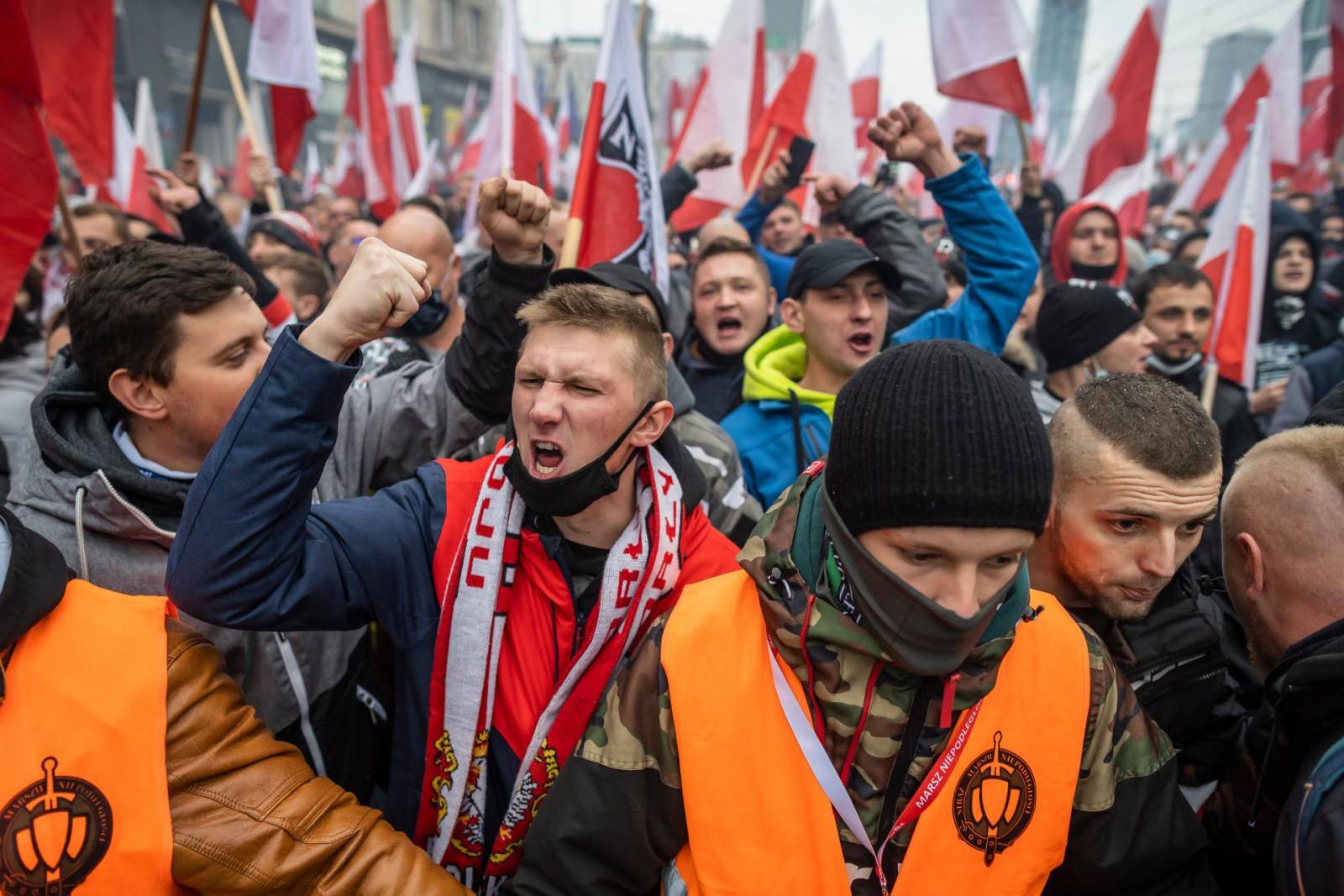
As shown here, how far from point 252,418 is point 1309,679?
192cm

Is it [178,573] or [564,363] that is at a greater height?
[564,363]

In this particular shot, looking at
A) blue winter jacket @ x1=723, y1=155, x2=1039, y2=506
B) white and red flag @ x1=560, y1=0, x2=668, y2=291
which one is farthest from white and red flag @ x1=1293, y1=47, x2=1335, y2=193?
white and red flag @ x1=560, y1=0, x2=668, y2=291

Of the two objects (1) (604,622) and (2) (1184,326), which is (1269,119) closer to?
(2) (1184,326)

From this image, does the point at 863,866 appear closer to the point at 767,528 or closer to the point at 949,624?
the point at 949,624

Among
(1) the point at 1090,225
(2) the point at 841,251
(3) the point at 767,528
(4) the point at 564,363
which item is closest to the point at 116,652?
(4) the point at 564,363

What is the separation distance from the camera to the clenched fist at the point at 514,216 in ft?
6.76

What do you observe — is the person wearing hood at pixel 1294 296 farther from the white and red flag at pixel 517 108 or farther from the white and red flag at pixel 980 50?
the white and red flag at pixel 517 108

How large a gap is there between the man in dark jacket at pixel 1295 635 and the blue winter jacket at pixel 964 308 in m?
1.41

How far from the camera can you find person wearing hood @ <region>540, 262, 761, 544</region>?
8.80 ft

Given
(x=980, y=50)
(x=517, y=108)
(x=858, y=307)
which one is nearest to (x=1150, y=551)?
(x=858, y=307)

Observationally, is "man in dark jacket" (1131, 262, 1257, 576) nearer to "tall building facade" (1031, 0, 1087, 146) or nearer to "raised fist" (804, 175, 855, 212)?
"raised fist" (804, 175, 855, 212)

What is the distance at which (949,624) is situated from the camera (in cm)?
138

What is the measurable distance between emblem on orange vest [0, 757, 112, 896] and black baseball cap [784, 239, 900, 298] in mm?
2652

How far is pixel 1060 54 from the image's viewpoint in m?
40.6
